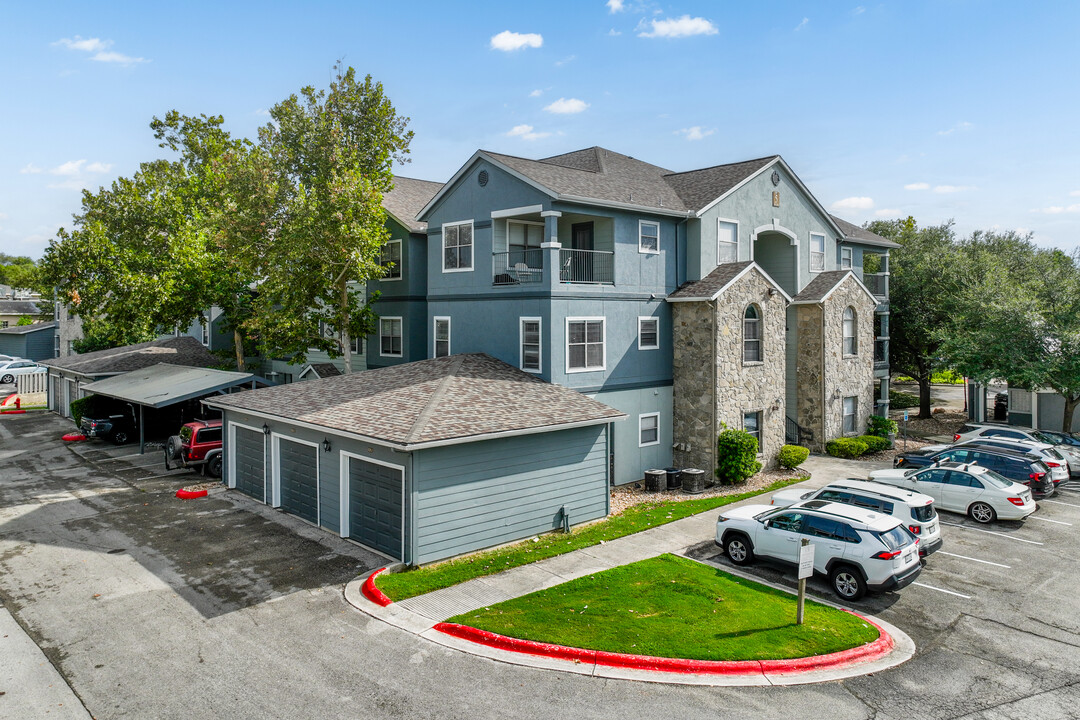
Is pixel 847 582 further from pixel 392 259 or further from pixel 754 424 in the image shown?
pixel 392 259

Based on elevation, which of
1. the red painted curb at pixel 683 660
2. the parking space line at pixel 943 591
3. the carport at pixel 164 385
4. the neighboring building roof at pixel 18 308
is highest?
the neighboring building roof at pixel 18 308

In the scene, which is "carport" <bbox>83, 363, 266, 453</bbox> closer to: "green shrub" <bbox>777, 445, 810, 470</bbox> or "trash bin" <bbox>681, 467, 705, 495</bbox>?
"trash bin" <bbox>681, 467, 705, 495</bbox>

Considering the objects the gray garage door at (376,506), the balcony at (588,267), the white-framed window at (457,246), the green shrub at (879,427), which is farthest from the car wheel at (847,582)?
the green shrub at (879,427)

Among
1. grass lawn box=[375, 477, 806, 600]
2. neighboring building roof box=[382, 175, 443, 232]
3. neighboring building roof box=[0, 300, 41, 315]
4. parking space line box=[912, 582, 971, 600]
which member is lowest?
parking space line box=[912, 582, 971, 600]

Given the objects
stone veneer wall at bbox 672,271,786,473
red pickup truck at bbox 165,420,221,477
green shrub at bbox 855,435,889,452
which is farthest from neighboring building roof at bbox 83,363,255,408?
green shrub at bbox 855,435,889,452

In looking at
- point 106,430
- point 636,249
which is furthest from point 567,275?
point 106,430

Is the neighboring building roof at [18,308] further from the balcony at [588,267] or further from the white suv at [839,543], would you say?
the white suv at [839,543]
